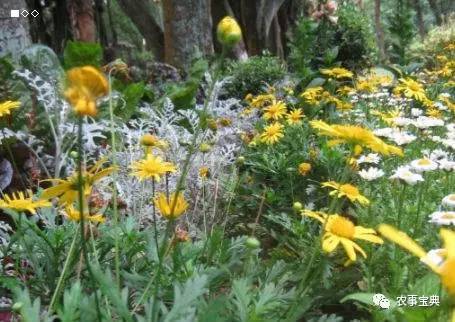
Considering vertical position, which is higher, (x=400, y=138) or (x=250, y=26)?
(x=250, y=26)

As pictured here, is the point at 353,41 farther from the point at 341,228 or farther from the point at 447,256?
the point at 447,256

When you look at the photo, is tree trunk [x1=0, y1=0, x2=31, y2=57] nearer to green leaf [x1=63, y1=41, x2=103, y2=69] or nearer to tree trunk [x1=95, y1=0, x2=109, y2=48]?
green leaf [x1=63, y1=41, x2=103, y2=69]

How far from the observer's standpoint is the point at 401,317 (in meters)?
1.20

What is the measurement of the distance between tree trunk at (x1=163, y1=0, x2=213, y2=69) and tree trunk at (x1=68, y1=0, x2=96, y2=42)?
107 cm

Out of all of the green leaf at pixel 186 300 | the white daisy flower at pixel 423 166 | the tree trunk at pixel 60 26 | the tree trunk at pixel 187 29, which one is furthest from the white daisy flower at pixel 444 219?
the tree trunk at pixel 60 26

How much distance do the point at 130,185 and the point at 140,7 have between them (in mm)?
7636

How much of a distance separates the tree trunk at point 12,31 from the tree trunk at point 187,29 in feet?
8.54

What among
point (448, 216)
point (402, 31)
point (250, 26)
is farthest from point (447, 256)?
point (402, 31)

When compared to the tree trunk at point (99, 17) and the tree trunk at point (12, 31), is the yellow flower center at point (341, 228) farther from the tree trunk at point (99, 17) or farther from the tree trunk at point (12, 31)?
the tree trunk at point (99, 17)

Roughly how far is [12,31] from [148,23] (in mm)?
5794

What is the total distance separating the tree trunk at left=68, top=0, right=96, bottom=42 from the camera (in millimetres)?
6953

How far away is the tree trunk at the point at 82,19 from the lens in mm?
6953

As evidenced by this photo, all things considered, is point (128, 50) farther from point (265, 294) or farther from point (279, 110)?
point (265, 294)

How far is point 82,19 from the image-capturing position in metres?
6.97
